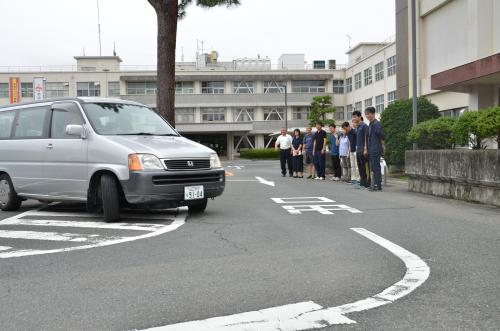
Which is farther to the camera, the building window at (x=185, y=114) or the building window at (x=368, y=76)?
the building window at (x=185, y=114)

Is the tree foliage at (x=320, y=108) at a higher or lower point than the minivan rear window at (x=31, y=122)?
higher

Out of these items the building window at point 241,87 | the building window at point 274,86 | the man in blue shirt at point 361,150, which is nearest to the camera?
the man in blue shirt at point 361,150

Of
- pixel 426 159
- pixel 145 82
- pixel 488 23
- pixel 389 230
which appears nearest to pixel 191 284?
pixel 389 230

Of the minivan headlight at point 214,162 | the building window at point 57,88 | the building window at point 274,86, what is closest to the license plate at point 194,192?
the minivan headlight at point 214,162

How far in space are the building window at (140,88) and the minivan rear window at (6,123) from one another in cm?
5310

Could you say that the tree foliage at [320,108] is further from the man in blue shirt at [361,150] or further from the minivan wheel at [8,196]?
the minivan wheel at [8,196]

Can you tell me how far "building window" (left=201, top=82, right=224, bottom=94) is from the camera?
207 feet

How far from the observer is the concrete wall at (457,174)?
366 inches

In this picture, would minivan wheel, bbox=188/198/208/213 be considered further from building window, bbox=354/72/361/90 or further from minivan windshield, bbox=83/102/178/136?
building window, bbox=354/72/361/90

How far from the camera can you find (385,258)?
16.5ft

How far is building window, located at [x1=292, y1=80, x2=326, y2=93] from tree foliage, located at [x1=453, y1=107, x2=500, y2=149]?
5343 cm

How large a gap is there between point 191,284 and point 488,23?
62.7 feet

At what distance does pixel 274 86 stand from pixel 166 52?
1902 inches

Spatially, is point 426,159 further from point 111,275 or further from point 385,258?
point 111,275
